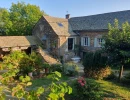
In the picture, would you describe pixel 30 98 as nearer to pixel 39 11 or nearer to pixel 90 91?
pixel 90 91

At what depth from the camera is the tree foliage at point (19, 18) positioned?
3766 cm

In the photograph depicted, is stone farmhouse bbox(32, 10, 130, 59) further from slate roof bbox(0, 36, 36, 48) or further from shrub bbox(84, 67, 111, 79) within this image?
shrub bbox(84, 67, 111, 79)

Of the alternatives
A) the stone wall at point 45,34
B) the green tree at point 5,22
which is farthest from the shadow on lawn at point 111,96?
the green tree at point 5,22

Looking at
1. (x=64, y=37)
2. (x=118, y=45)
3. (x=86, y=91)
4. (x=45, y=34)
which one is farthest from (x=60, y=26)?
(x=86, y=91)

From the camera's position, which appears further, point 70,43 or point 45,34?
point 45,34

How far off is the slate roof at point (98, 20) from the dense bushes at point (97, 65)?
10.4 metres

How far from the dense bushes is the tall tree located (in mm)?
22898

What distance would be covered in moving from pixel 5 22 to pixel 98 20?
1939 centimetres

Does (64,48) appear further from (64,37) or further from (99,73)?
(99,73)

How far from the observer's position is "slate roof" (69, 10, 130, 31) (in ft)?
88.8

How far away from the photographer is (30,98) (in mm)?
2777

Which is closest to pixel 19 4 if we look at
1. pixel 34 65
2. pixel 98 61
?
pixel 34 65

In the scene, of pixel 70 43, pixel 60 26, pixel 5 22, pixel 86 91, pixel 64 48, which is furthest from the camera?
pixel 5 22

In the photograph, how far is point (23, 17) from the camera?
3888 cm
